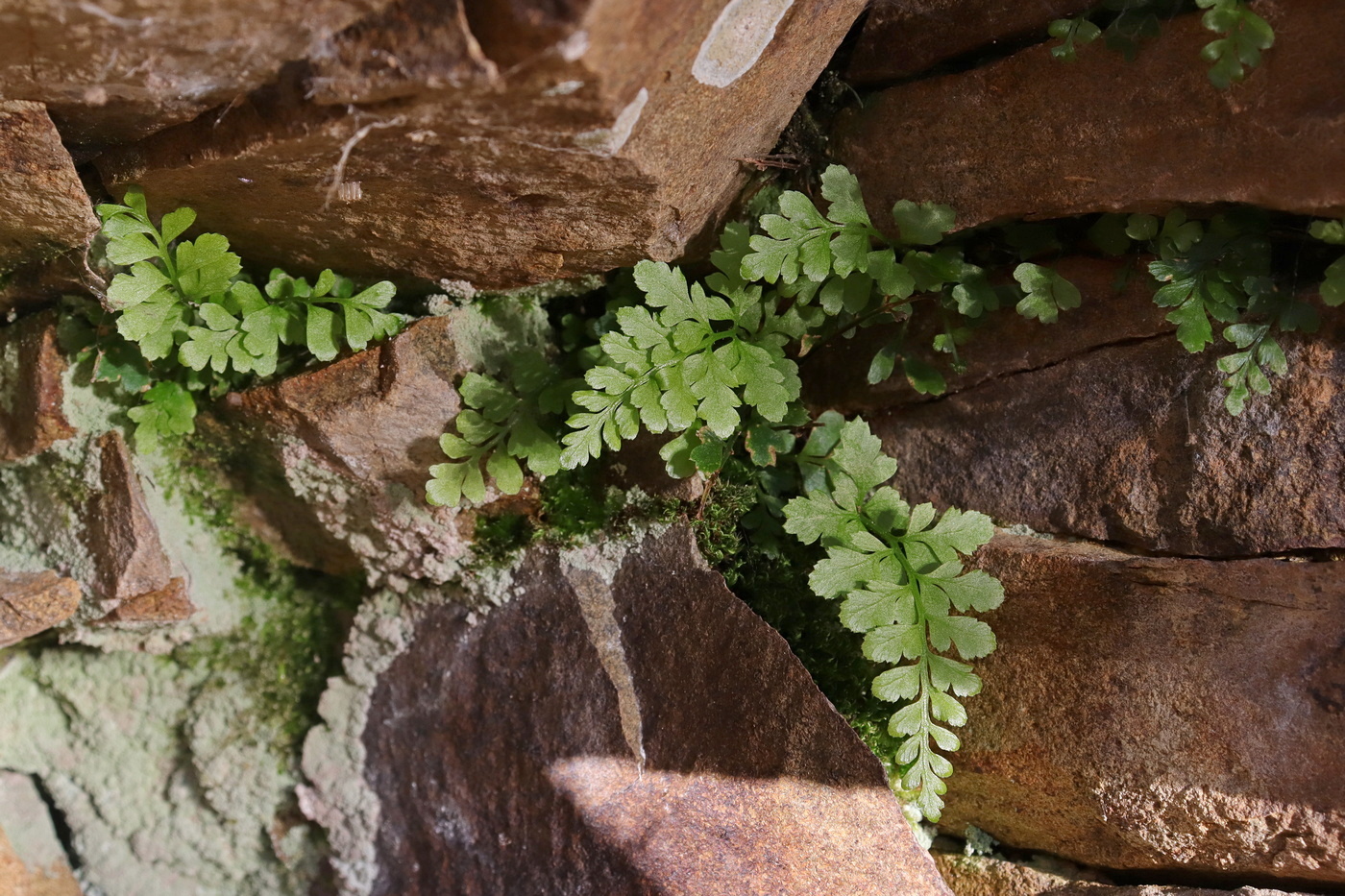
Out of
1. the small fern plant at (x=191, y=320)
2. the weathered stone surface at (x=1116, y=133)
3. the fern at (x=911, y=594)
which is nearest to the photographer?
the weathered stone surface at (x=1116, y=133)

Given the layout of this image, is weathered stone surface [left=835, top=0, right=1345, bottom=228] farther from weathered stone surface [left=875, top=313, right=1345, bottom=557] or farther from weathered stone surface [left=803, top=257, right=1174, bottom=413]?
weathered stone surface [left=875, top=313, right=1345, bottom=557]

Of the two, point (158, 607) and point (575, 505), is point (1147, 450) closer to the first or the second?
point (575, 505)

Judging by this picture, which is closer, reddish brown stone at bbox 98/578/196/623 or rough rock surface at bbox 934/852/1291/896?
rough rock surface at bbox 934/852/1291/896

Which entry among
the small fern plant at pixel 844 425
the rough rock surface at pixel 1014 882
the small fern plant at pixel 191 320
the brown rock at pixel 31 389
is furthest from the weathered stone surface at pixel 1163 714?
the brown rock at pixel 31 389

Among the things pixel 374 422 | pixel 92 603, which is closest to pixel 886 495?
pixel 374 422

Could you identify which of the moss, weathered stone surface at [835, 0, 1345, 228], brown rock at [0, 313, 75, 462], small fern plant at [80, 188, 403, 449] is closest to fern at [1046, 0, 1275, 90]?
weathered stone surface at [835, 0, 1345, 228]

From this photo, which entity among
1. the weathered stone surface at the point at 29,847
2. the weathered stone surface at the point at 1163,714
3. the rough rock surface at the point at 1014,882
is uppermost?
the weathered stone surface at the point at 29,847

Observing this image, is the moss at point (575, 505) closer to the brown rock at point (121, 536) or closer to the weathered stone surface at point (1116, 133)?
the weathered stone surface at point (1116, 133)

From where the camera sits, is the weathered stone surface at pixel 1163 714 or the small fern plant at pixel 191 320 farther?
the small fern plant at pixel 191 320
